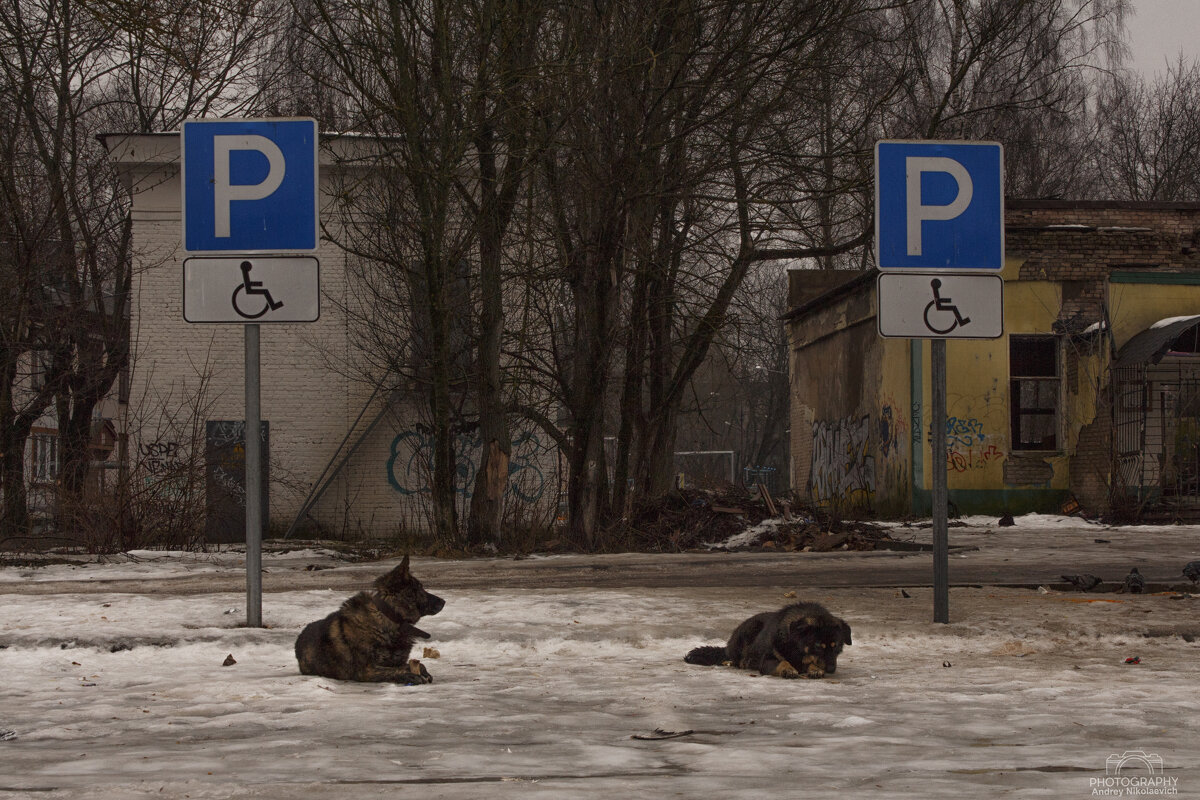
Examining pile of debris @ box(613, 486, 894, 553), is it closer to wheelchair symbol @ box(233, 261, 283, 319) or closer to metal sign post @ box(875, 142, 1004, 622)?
metal sign post @ box(875, 142, 1004, 622)

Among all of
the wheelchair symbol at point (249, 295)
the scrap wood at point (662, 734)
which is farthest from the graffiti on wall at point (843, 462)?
the scrap wood at point (662, 734)

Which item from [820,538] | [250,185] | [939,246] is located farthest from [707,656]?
[820,538]

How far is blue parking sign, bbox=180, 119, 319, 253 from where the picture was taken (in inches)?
279

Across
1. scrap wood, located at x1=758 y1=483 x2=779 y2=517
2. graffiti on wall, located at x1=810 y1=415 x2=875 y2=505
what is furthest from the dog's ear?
graffiti on wall, located at x1=810 y1=415 x2=875 y2=505

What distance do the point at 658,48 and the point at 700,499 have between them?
274 inches

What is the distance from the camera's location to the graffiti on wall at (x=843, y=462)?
1080 inches

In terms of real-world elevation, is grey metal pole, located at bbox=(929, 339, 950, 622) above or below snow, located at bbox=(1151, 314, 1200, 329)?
below

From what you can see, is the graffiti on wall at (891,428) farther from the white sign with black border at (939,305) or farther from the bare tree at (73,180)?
the white sign with black border at (939,305)

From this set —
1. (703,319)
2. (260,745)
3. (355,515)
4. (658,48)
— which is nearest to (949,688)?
(260,745)

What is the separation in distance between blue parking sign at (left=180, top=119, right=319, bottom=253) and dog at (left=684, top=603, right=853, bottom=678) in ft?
11.0

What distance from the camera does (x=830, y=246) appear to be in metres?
20.8

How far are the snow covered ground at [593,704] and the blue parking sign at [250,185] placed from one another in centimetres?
222

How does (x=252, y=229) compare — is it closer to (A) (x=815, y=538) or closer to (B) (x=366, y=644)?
(B) (x=366, y=644)

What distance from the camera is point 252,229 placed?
23.3 ft
